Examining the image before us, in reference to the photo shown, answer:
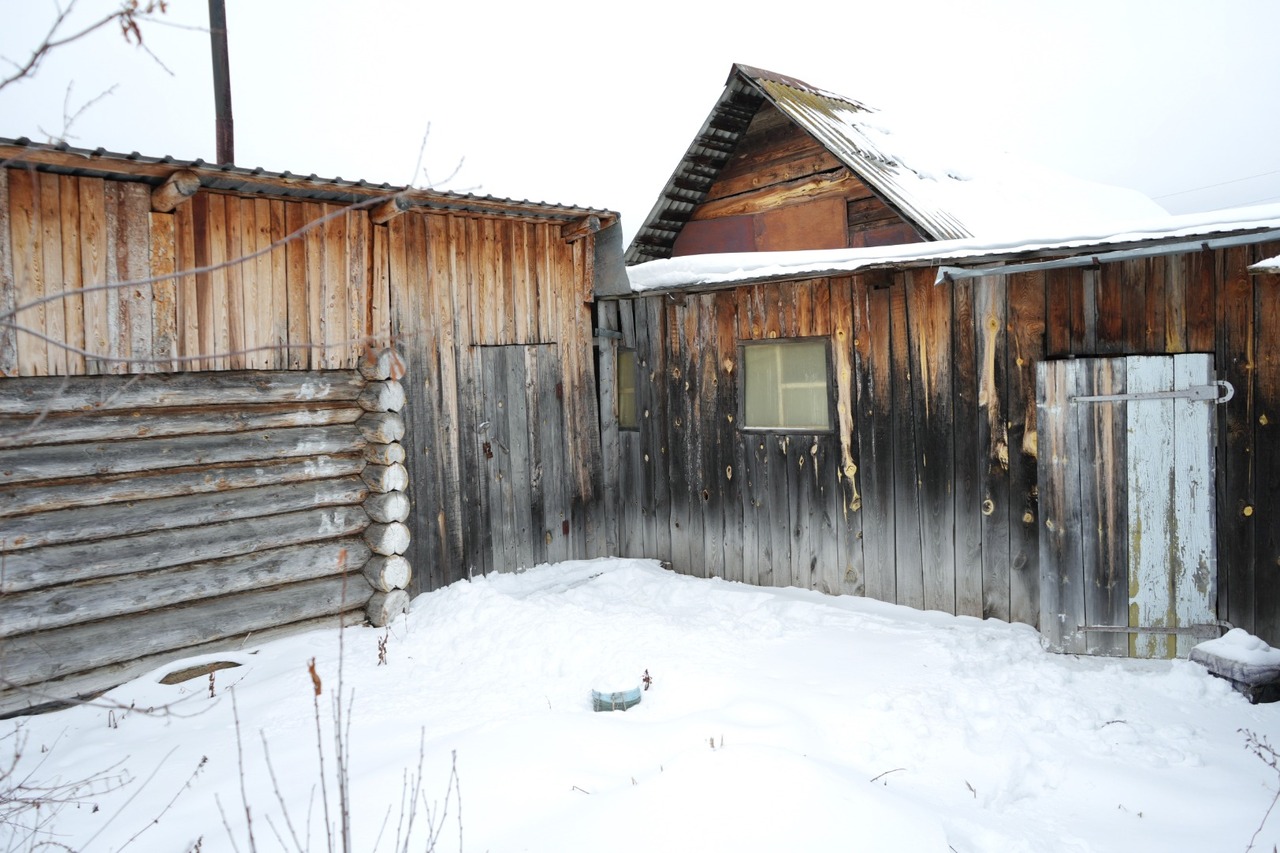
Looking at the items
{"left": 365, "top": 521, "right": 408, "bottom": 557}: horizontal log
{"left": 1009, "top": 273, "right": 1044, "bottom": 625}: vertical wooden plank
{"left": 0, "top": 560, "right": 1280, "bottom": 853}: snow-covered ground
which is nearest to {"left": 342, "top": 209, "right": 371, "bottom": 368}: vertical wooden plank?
{"left": 365, "top": 521, "right": 408, "bottom": 557}: horizontal log

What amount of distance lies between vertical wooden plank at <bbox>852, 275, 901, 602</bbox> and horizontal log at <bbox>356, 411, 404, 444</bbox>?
386cm

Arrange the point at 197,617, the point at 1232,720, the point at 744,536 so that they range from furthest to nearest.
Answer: the point at 744,536 → the point at 197,617 → the point at 1232,720

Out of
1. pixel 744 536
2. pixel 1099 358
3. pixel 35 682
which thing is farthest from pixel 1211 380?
pixel 35 682

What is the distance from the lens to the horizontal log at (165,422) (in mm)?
5500

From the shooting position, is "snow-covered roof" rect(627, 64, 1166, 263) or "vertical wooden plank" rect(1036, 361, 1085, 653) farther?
"snow-covered roof" rect(627, 64, 1166, 263)

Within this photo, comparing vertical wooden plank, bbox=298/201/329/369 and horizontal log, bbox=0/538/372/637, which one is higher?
vertical wooden plank, bbox=298/201/329/369

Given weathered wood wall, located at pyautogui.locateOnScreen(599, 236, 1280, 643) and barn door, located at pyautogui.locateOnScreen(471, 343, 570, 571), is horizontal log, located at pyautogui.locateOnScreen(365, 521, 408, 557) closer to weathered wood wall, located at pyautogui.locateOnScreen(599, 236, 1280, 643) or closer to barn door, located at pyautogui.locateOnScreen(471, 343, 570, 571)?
barn door, located at pyautogui.locateOnScreen(471, 343, 570, 571)

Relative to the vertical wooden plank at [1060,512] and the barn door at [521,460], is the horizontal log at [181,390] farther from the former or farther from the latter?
the vertical wooden plank at [1060,512]

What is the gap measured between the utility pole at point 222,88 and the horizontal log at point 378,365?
3.60 metres

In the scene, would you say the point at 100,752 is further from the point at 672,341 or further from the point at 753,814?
the point at 672,341

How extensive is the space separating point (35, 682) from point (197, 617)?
40.3 inches

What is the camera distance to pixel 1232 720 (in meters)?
4.70

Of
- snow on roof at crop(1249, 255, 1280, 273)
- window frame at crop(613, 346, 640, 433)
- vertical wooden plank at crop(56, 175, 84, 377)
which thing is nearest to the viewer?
snow on roof at crop(1249, 255, 1280, 273)

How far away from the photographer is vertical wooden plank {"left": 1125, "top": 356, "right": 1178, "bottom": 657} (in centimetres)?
550
